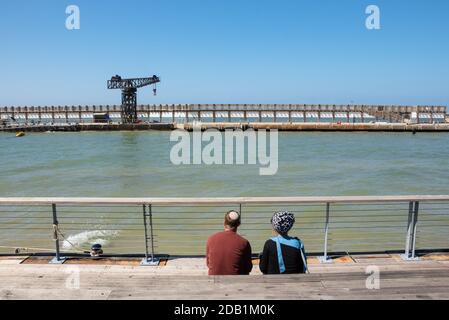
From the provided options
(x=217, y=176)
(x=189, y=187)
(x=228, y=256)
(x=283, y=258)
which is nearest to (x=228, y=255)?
(x=228, y=256)

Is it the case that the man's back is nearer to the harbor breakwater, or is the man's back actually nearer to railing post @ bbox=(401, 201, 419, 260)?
railing post @ bbox=(401, 201, 419, 260)

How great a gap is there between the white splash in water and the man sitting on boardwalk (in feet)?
20.7

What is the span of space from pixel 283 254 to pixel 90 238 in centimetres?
750

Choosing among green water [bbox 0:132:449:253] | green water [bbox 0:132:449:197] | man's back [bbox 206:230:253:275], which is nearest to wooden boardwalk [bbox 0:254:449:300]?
man's back [bbox 206:230:253:275]

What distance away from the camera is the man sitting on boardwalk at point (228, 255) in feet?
12.1

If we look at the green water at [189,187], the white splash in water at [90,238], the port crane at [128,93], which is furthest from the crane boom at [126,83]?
the white splash in water at [90,238]

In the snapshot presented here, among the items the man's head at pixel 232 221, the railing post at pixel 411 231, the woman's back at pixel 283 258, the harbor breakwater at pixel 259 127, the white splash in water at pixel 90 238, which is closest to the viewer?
the woman's back at pixel 283 258

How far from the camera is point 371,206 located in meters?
12.4

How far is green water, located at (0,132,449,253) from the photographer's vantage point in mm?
9508

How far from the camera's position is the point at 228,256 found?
370 centimetres

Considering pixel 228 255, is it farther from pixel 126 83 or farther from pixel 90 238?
pixel 126 83

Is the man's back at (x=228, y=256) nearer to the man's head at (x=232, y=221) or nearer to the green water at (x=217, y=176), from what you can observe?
the man's head at (x=232, y=221)

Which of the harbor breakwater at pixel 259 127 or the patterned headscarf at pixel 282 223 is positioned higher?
the patterned headscarf at pixel 282 223
